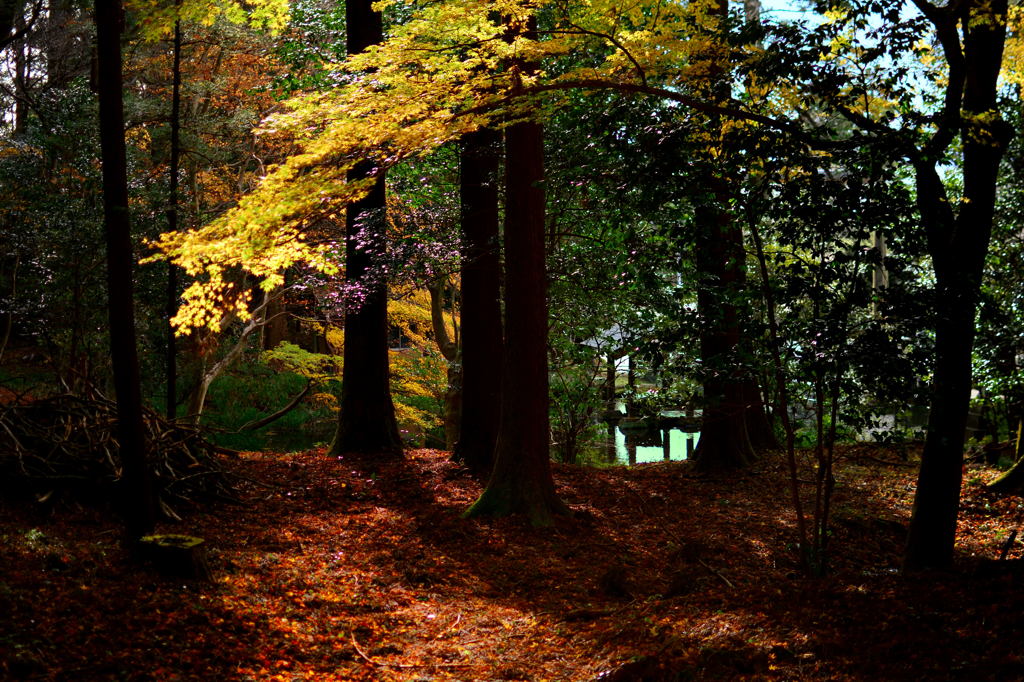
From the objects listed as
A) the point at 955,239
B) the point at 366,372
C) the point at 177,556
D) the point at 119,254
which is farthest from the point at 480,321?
the point at 955,239

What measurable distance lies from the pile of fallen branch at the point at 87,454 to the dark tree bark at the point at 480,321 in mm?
3233

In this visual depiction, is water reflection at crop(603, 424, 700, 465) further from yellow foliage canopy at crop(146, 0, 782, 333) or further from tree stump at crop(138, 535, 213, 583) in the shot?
tree stump at crop(138, 535, 213, 583)

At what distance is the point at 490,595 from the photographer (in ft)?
22.3

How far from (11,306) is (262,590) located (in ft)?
31.4

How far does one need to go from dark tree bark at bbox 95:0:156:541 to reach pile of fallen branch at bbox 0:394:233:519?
4.39 feet

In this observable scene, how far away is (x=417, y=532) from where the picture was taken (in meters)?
8.23

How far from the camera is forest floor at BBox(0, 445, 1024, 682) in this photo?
430 centimetres

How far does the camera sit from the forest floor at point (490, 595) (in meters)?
4.30

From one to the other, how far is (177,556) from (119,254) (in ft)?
7.46

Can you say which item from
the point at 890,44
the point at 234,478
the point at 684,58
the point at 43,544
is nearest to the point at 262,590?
the point at 43,544

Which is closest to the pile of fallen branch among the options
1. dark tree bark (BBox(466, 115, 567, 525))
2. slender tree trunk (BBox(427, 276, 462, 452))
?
dark tree bark (BBox(466, 115, 567, 525))

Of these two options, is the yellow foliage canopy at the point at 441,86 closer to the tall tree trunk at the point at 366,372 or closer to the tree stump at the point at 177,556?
the tree stump at the point at 177,556

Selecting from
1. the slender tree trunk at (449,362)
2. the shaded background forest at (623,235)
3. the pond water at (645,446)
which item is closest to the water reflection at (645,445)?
the pond water at (645,446)

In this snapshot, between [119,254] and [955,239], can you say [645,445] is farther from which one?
[119,254]
